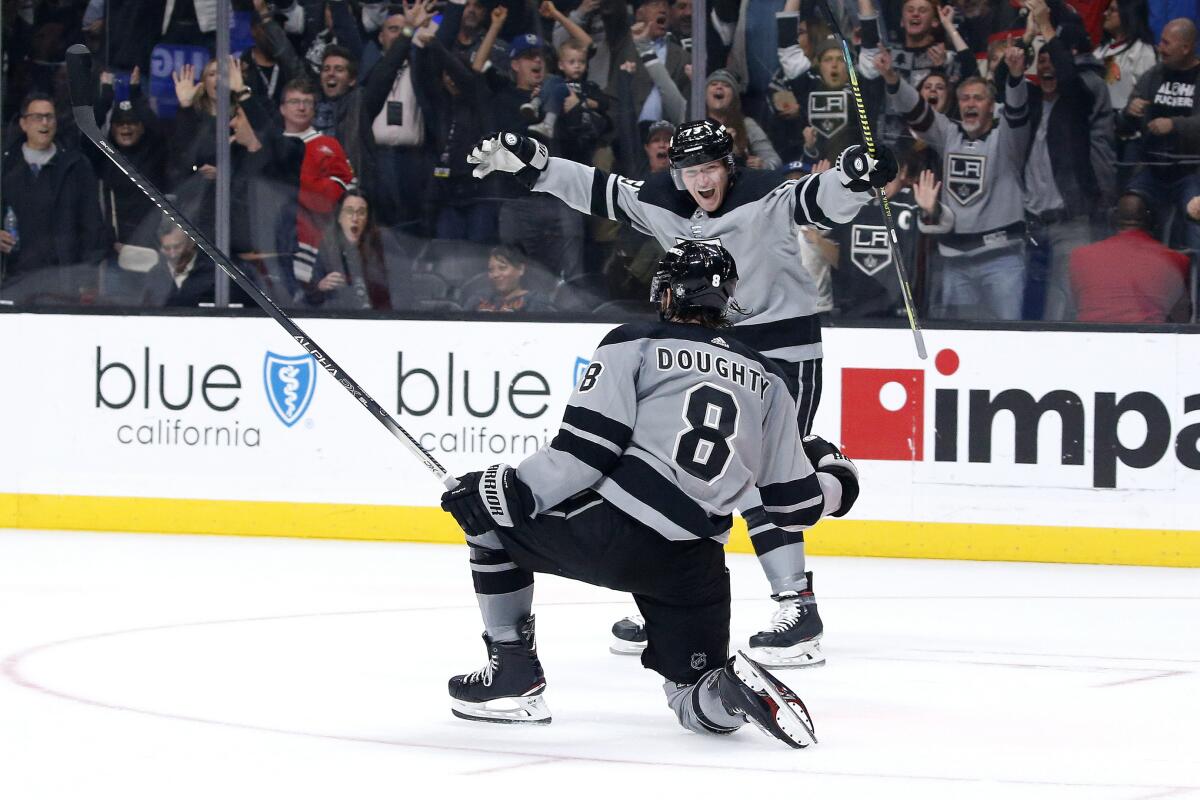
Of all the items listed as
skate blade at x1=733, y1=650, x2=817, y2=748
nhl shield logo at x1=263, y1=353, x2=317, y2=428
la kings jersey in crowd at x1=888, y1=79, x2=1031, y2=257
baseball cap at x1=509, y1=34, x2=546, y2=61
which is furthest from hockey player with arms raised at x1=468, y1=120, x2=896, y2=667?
baseball cap at x1=509, y1=34, x2=546, y2=61

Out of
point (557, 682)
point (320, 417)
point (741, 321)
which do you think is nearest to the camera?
point (557, 682)

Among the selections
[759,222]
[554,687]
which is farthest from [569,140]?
[554,687]

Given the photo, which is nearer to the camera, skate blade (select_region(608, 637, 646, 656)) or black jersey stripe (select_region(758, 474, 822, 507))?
black jersey stripe (select_region(758, 474, 822, 507))

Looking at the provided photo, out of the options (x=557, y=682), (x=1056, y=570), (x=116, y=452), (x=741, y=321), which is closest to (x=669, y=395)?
(x=557, y=682)

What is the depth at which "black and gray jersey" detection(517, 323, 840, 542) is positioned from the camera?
347 cm

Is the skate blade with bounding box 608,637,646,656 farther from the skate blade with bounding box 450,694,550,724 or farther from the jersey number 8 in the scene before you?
the jersey number 8

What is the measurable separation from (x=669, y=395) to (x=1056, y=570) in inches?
131

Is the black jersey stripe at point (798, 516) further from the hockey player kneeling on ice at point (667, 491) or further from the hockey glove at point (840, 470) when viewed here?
the hockey glove at point (840, 470)

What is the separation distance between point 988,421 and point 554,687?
2.90 meters

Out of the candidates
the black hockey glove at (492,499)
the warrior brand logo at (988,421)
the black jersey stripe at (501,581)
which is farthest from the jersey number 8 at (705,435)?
the warrior brand logo at (988,421)

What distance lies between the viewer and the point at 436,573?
6281 mm

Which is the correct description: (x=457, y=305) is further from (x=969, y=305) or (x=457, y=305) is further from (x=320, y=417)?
(x=969, y=305)

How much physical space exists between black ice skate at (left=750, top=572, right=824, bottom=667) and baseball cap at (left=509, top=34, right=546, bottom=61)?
350 cm

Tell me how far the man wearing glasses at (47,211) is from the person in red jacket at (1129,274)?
3913 millimetres
